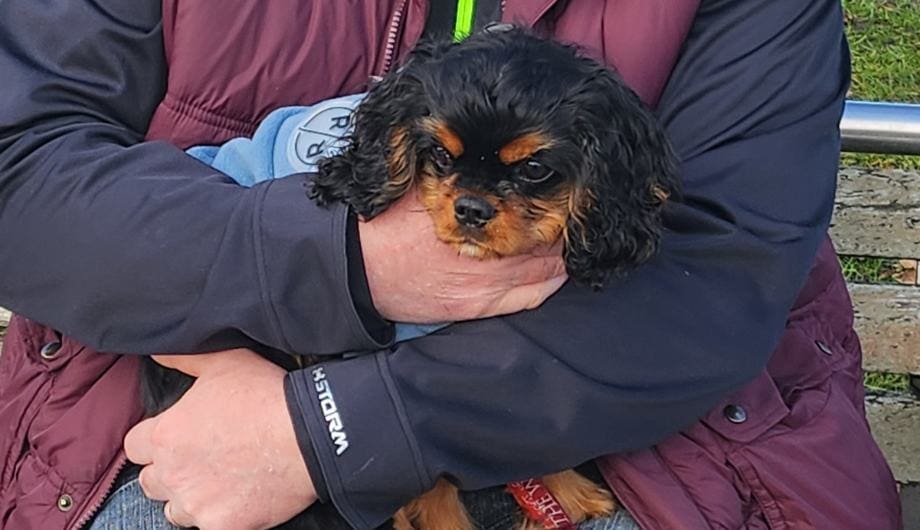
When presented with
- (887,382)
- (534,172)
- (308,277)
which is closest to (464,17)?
(534,172)

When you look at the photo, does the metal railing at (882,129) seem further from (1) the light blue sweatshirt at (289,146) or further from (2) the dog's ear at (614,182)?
(1) the light blue sweatshirt at (289,146)

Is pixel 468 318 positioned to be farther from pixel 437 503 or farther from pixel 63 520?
pixel 63 520

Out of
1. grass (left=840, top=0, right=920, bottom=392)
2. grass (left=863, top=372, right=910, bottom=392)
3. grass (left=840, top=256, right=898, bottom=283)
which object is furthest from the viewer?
grass (left=840, top=0, right=920, bottom=392)

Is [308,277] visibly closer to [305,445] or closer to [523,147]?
[305,445]

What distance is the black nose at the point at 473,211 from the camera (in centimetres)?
195

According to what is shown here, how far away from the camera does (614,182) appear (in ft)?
6.75

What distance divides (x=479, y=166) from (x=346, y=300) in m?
0.25

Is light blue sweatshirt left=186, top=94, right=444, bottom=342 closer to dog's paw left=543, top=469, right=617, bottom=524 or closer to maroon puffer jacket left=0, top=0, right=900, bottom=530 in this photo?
maroon puffer jacket left=0, top=0, right=900, bottom=530

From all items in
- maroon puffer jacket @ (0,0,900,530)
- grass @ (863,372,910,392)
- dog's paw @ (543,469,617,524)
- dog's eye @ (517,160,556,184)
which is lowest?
grass @ (863,372,910,392)

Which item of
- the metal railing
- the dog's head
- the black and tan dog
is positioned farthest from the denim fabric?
the metal railing

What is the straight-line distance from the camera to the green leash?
2283mm

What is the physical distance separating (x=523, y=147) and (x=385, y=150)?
10.0 inches

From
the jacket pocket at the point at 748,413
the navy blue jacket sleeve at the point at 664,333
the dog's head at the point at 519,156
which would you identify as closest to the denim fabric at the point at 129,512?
the navy blue jacket sleeve at the point at 664,333

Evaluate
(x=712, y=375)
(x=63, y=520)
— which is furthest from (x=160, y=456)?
(x=712, y=375)
